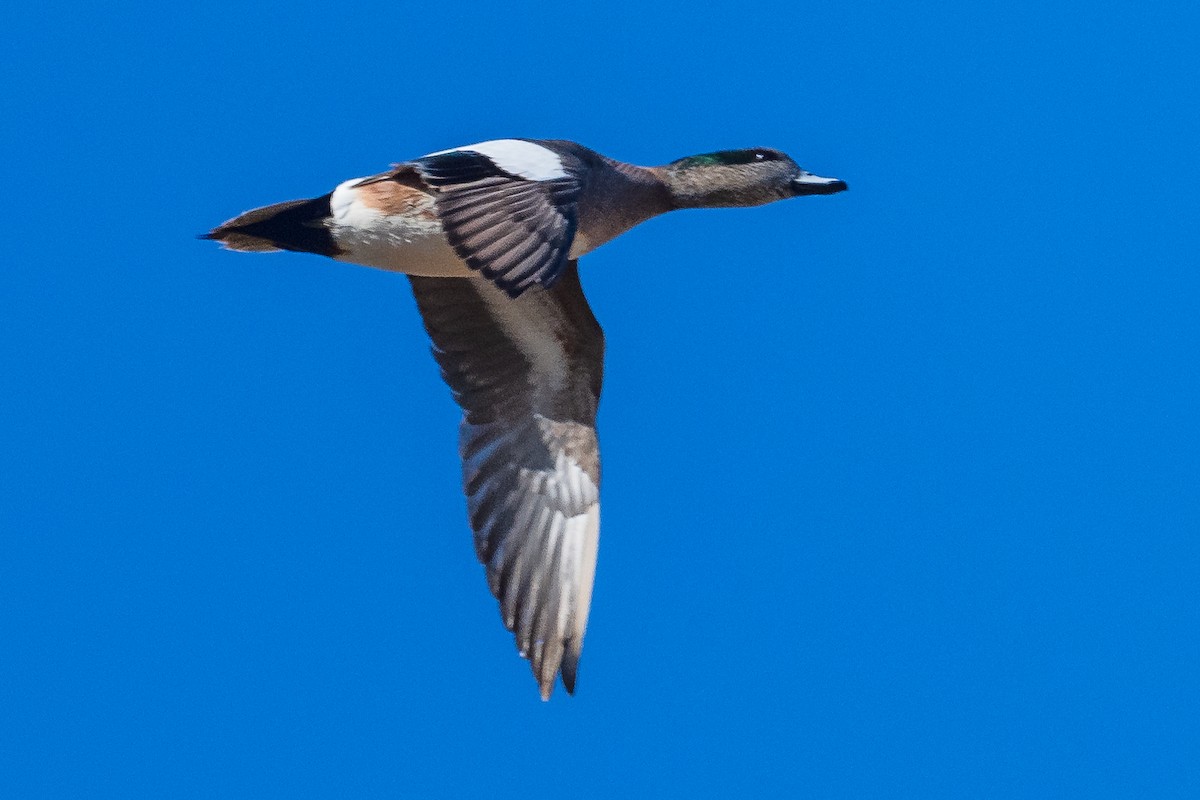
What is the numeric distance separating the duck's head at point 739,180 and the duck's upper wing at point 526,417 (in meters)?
0.61

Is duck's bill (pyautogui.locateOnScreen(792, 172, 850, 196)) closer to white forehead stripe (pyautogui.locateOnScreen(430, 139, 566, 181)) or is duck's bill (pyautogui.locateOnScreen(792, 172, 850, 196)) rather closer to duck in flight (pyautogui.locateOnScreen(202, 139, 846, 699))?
duck in flight (pyautogui.locateOnScreen(202, 139, 846, 699))

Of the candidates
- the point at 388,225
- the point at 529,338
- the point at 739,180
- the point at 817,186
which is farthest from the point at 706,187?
the point at 388,225

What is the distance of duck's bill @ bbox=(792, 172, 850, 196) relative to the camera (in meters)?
8.98

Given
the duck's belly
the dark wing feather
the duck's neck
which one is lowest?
the dark wing feather

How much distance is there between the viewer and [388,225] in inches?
321

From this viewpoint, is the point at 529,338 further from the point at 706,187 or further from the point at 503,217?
the point at 503,217

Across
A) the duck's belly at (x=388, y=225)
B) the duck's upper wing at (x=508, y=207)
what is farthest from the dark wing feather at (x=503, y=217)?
the duck's belly at (x=388, y=225)

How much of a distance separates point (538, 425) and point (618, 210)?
1.23 metres

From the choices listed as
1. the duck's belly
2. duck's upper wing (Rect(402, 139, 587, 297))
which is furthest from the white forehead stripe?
the duck's belly

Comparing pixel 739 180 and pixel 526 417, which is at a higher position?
pixel 739 180

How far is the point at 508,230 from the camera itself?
23.6ft

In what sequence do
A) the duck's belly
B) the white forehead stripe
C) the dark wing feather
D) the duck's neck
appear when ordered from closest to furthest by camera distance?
the dark wing feather
the white forehead stripe
the duck's belly
the duck's neck

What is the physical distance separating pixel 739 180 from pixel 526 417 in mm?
1392

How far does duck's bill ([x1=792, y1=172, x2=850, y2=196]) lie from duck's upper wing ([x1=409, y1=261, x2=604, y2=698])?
1.02m
